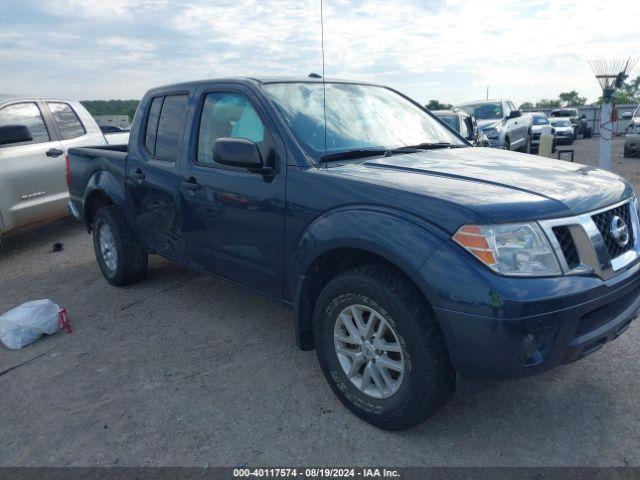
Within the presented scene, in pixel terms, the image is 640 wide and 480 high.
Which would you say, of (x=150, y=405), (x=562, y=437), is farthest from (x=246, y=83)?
(x=562, y=437)

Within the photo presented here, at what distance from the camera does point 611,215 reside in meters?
2.66

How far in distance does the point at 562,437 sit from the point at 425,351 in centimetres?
89

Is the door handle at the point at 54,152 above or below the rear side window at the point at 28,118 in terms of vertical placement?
below

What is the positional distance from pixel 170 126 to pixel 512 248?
292cm

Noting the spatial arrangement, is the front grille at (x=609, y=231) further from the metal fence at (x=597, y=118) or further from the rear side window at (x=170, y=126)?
the metal fence at (x=597, y=118)

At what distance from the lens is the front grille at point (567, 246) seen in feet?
7.79

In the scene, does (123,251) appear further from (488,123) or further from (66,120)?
(488,123)

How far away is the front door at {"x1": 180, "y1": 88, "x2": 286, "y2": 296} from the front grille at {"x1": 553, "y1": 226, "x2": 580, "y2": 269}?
4.90 feet

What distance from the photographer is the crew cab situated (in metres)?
2.30

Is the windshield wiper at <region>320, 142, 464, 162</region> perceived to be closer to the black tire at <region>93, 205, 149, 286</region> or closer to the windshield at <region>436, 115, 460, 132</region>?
the black tire at <region>93, 205, 149, 286</region>

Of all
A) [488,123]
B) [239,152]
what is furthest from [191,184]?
[488,123]

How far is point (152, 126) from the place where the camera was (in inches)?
175

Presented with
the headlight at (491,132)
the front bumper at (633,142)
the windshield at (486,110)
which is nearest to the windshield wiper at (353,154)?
the headlight at (491,132)

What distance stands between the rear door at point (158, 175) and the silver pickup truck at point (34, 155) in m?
2.51
